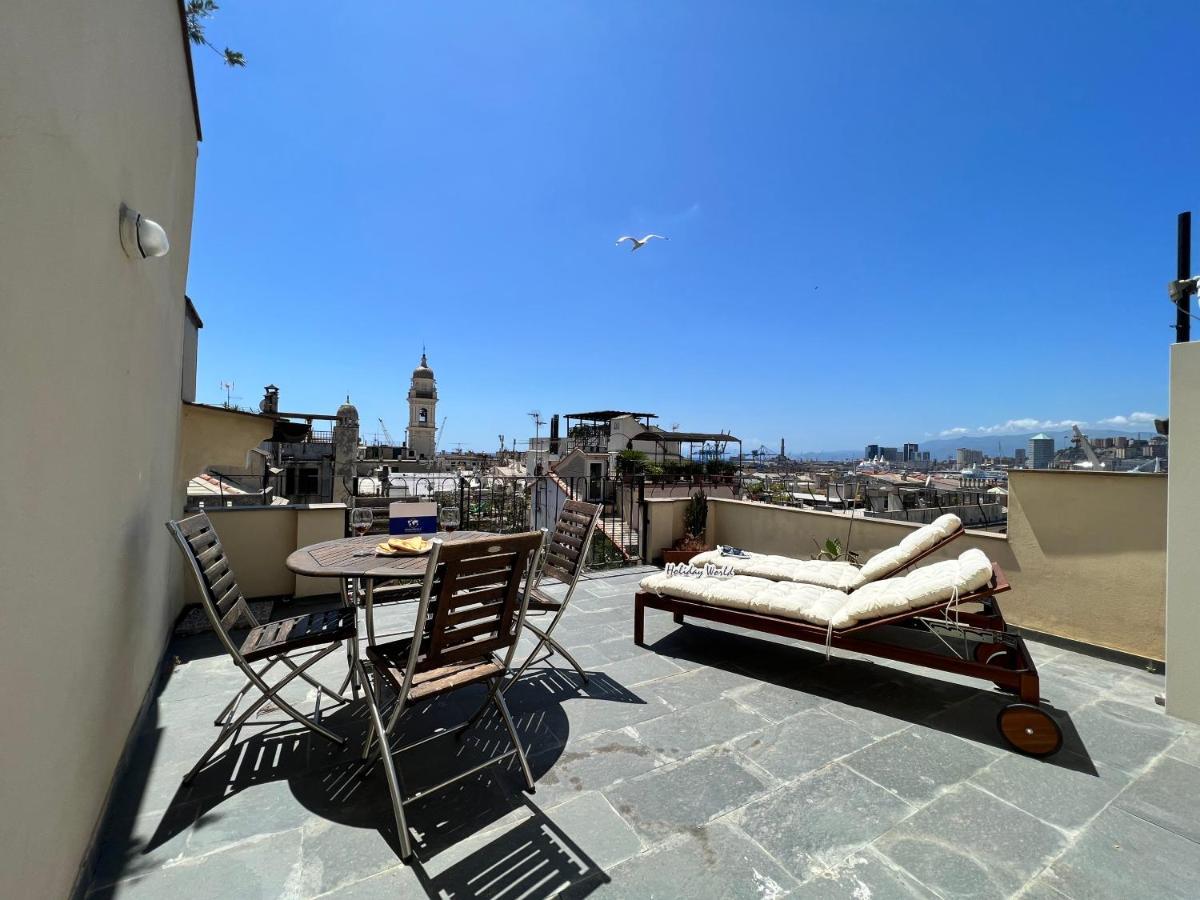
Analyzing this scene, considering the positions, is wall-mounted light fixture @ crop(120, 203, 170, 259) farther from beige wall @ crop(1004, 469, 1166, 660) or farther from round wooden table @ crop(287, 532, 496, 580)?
beige wall @ crop(1004, 469, 1166, 660)

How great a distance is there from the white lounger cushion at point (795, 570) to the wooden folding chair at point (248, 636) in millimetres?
2798

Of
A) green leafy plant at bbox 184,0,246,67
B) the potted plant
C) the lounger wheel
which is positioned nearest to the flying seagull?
the potted plant

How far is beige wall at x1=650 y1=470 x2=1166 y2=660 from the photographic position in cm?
325

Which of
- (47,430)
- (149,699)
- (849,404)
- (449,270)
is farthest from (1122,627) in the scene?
(849,404)

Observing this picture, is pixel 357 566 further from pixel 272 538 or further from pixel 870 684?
pixel 870 684

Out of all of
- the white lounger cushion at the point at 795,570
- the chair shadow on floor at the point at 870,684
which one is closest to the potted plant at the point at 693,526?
the white lounger cushion at the point at 795,570

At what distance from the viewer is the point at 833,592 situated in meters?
3.33

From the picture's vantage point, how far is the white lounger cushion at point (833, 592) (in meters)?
2.64

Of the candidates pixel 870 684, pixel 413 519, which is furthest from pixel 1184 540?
pixel 413 519

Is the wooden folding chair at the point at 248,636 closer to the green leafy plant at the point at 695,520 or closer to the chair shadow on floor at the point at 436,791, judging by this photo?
the chair shadow on floor at the point at 436,791

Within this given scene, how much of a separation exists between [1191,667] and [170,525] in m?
5.01

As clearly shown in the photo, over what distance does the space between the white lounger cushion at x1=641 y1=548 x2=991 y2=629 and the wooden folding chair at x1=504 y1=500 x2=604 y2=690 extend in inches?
29.2

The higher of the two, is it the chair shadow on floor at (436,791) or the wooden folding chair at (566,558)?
the wooden folding chair at (566,558)

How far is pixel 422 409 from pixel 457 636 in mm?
41048
